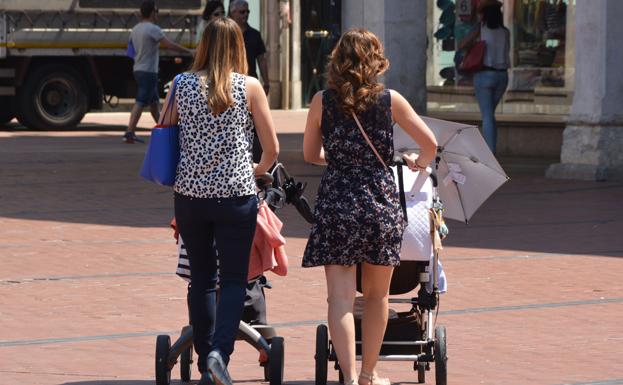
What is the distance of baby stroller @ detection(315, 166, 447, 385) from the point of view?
647 cm

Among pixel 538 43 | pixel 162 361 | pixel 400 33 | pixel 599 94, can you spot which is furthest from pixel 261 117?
pixel 538 43

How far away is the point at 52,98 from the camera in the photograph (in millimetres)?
23375

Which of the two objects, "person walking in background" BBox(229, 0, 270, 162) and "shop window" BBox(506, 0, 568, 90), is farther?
"shop window" BBox(506, 0, 568, 90)

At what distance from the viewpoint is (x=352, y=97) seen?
6.16 m

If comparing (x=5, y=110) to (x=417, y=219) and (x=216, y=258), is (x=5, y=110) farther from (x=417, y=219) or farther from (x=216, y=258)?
(x=417, y=219)

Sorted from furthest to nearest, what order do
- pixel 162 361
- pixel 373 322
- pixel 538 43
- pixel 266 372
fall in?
pixel 538 43 < pixel 266 372 < pixel 162 361 < pixel 373 322

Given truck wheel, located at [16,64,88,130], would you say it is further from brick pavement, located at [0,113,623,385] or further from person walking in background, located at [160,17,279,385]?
person walking in background, located at [160,17,279,385]

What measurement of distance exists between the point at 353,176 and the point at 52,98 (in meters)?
17.6

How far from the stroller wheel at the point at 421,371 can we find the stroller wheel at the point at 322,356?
1.62ft

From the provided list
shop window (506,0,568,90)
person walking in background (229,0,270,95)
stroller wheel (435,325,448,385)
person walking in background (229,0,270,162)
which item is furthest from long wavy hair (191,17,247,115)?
shop window (506,0,568,90)

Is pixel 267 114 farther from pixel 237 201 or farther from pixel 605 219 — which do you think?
pixel 605 219

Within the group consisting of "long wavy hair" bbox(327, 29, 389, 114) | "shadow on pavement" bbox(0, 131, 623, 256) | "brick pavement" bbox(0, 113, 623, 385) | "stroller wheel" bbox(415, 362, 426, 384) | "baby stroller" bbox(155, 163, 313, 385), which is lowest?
"shadow on pavement" bbox(0, 131, 623, 256)

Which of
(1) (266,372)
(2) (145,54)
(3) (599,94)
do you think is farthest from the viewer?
(2) (145,54)

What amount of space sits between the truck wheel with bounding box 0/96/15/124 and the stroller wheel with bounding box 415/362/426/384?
688 inches
